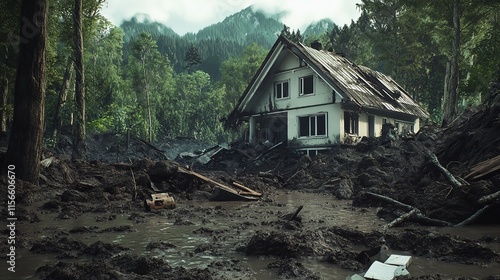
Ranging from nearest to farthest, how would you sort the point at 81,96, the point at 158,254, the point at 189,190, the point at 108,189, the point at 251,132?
the point at 158,254, the point at 108,189, the point at 189,190, the point at 81,96, the point at 251,132

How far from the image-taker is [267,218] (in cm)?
723

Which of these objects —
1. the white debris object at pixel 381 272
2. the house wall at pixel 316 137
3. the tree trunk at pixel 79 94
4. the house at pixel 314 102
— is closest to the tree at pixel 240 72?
the house at pixel 314 102

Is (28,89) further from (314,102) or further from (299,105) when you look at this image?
(299,105)

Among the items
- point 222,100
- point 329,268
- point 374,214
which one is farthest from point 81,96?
point 222,100

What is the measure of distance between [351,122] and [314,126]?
218cm

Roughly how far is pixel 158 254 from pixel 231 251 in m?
0.86

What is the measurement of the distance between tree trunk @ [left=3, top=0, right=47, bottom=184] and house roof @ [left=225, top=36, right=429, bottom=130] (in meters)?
14.4

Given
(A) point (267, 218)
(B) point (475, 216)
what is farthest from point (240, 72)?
(B) point (475, 216)

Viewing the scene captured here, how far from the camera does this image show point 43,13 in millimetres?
9234

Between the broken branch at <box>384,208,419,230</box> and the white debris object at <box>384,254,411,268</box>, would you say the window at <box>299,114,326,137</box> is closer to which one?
the broken branch at <box>384,208,419,230</box>

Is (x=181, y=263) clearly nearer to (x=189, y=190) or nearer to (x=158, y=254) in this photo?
(x=158, y=254)

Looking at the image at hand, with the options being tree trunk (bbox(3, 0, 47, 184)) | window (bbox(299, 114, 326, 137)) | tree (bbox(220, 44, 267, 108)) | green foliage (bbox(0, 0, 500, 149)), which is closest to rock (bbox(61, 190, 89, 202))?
tree trunk (bbox(3, 0, 47, 184))

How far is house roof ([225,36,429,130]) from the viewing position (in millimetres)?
20109

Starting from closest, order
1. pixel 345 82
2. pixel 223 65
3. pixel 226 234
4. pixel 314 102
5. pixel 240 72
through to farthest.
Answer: pixel 226 234
pixel 345 82
pixel 314 102
pixel 240 72
pixel 223 65
